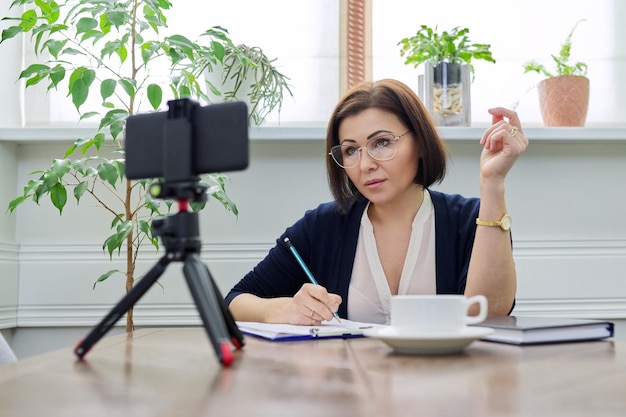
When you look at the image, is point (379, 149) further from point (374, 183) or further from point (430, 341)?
point (430, 341)

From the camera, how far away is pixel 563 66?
229 centimetres

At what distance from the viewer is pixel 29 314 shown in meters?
2.21

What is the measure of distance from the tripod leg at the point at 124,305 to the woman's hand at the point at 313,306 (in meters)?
0.48

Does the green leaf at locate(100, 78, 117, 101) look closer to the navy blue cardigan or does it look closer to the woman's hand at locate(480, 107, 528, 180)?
the navy blue cardigan

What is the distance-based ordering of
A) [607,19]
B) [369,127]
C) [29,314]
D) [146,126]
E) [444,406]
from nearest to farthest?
[444,406] → [146,126] → [369,127] → [29,314] → [607,19]

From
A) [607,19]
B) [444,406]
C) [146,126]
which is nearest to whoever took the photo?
[444,406]

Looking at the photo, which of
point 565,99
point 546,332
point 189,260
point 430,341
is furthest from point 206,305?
point 565,99

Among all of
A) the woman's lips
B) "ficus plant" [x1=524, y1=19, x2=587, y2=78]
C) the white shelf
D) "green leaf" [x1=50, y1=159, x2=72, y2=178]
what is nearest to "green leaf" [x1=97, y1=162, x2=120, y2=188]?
"green leaf" [x1=50, y1=159, x2=72, y2=178]

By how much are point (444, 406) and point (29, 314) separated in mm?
1946

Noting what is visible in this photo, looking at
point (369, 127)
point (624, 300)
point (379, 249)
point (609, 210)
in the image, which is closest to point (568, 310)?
point (624, 300)

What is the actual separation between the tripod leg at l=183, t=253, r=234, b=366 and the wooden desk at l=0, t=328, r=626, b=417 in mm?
22

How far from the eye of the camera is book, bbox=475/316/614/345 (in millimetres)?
952

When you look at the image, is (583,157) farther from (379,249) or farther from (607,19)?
(379,249)

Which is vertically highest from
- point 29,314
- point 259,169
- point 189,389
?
point 259,169
